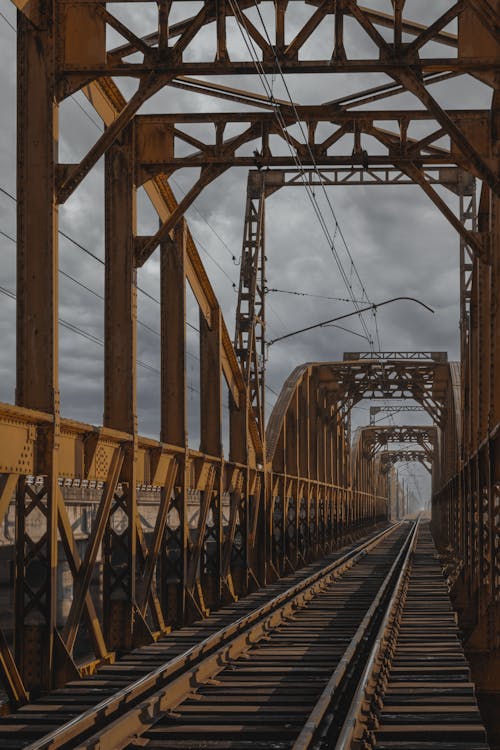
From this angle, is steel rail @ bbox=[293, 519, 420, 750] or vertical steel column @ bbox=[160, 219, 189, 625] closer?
steel rail @ bbox=[293, 519, 420, 750]

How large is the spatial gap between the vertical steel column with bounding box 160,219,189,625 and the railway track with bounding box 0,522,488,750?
55.3 inches

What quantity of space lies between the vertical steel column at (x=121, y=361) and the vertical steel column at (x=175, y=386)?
212 centimetres

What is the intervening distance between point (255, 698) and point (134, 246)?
278 inches

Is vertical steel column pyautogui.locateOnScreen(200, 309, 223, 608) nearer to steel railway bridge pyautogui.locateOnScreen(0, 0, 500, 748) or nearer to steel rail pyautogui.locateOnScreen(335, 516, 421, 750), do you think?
steel railway bridge pyautogui.locateOnScreen(0, 0, 500, 748)

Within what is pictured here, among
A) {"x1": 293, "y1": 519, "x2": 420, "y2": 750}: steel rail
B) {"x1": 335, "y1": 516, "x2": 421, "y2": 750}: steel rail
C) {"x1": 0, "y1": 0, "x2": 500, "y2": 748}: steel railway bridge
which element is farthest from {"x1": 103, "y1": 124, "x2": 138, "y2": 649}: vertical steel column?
{"x1": 335, "y1": 516, "x2": 421, "y2": 750}: steel rail

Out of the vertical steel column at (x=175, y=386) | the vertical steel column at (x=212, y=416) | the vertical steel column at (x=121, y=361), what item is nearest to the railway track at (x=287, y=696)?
the vertical steel column at (x=121, y=361)

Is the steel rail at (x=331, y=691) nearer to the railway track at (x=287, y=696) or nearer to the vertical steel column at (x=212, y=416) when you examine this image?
the railway track at (x=287, y=696)

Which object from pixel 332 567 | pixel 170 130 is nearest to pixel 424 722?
pixel 170 130

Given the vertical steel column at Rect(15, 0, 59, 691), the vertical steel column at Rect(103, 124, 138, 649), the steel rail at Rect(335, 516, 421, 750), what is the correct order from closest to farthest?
the steel rail at Rect(335, 516, 421, 750), the vertical steel column at Rect(15, 0, 59, 691), the vertical steel column at Rect(103, 124, 138, 649)

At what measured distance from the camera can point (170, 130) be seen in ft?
51.6

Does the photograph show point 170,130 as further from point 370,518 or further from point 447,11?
point 370,518

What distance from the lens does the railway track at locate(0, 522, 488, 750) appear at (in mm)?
7973

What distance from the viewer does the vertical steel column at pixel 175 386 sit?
637 inches

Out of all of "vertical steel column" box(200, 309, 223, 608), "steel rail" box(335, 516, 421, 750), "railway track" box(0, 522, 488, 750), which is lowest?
"railway track" box(0, 522, 488, 750)
